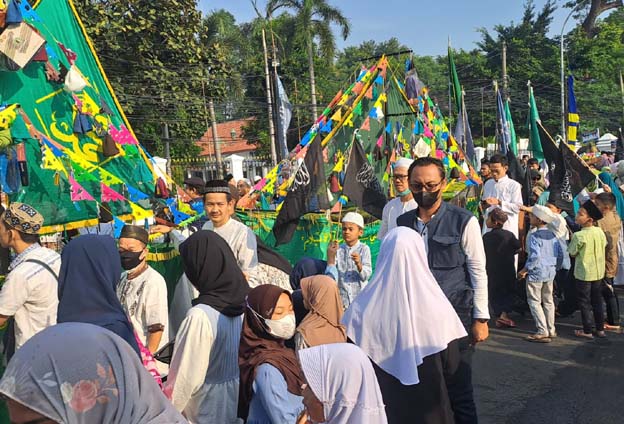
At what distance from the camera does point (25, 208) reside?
11.7 feet

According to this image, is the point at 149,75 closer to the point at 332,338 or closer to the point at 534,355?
the point at 534,355

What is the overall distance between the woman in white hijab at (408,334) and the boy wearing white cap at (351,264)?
2334 millimetres

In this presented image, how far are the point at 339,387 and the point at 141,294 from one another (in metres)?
1.95

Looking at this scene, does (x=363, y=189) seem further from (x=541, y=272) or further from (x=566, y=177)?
(x=566, y=177)

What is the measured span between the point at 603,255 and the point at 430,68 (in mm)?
79626

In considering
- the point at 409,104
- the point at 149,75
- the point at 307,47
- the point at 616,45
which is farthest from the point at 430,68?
the point at 409,104

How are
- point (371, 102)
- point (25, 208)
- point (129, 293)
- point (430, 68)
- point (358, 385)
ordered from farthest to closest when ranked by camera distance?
1. point (430, 68)
2. point (371, 102)
3. point (129, 293)
4. point (25, 208)
5. point (358, 385)

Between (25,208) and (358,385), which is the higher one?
(25,208)

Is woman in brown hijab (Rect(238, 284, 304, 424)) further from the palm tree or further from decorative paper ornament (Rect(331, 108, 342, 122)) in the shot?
the palm tree

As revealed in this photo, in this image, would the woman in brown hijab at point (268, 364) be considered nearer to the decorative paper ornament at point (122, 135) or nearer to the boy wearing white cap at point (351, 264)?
the boy wearing white cap at point (351, 264)

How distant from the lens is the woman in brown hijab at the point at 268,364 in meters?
2.49

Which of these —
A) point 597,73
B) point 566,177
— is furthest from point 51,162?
point 597,73

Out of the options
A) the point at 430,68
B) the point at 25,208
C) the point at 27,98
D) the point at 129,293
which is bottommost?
the point at 129,293

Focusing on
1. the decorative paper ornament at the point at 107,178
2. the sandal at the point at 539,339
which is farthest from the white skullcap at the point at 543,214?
the decorative paper ornament at the point at 107,178
